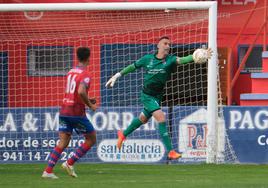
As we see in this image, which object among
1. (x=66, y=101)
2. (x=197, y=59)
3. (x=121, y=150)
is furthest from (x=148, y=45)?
(x=66, y=101)

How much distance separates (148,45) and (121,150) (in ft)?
10.2

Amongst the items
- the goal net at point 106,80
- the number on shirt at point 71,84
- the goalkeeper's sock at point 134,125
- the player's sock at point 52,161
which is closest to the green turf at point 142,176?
the player's sock at point 52,161

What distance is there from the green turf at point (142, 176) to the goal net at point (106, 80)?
0.79 m

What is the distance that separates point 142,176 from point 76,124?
127 cm

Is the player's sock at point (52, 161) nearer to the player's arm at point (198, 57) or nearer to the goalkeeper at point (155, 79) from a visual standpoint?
the goalkeeper at point (155, 79)

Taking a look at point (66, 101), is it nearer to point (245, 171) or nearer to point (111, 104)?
point (245, 171)

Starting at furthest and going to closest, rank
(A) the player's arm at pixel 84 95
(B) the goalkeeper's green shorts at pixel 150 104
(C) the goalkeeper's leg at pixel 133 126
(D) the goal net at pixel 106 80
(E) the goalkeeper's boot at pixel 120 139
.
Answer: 1. (D) the goal net at pixel 106 80
2. (E) the goalkeeper's boot at pixel 120 139
3. (C) the goalkeeper's leg at pixel 133 126
4. (B) the goalkeeper's green shorts at pixel 150 104
5. (A) the player's arm at pixel 84 95

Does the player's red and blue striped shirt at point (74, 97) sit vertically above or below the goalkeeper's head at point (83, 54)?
below

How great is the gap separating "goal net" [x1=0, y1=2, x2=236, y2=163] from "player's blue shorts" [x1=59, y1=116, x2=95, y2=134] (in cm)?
387

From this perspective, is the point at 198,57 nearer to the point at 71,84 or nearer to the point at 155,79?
the point at 155,79

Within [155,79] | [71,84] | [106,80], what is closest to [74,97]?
[71,84]

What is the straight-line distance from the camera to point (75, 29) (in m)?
21.7

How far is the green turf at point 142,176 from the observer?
45.5 ft

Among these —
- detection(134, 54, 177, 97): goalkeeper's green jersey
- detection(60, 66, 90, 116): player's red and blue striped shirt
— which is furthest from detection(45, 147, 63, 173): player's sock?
detection(134, 54, 177, 97): goalkeeper's green jersey
